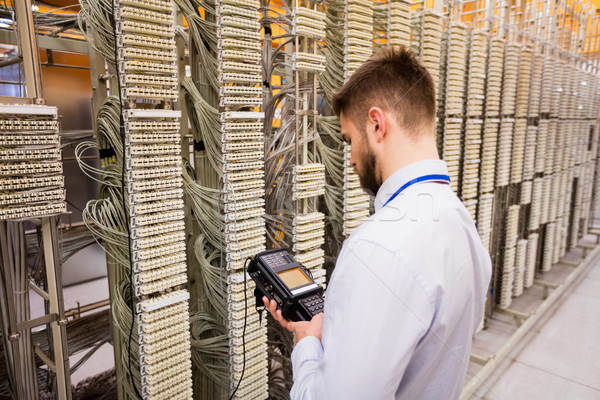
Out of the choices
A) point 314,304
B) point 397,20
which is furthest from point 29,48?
point 397,20

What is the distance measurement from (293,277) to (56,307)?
1066mm

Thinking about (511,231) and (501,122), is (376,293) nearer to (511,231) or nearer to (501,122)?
(501,122)

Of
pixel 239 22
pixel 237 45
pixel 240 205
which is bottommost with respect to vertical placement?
pixel 240 205

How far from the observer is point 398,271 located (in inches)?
29.9

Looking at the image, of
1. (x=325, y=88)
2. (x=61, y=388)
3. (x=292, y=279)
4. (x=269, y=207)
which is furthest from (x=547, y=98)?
(x=61, y=388)

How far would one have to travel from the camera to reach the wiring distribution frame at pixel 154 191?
1.64 metres

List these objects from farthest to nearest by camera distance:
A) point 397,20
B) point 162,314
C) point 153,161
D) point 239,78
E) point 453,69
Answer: point 453,69 < point 397,20 < point 239,78 < point 162,314 < point 153,161

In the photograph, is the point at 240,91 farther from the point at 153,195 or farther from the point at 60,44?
the point at 60,44

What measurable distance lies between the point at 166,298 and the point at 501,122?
11.8 ft

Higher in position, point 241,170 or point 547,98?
point 547,98

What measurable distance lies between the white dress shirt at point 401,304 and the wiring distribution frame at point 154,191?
3.59ft

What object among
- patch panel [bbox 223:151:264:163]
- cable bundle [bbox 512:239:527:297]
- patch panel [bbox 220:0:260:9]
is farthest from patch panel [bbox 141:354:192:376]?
cable bundle [bbox 512:239:527:297]

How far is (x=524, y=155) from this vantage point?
176 inches

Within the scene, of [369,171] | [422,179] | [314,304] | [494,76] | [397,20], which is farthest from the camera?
[494,76]
